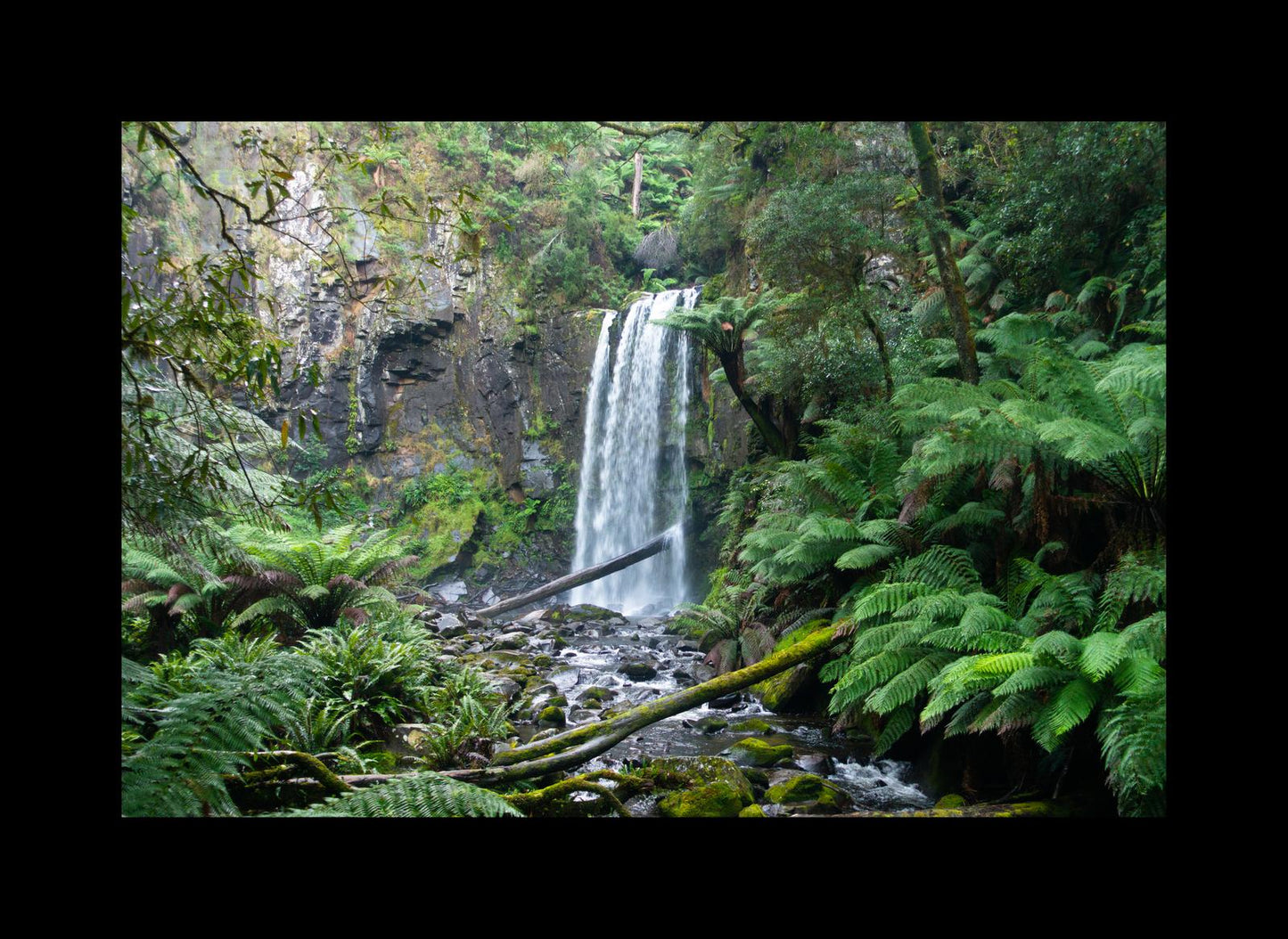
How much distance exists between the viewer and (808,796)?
123 inches

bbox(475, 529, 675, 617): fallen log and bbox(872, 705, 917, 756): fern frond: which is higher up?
bbox(872, 705, 917, 756): fern frond

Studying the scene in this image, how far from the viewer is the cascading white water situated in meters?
12.7

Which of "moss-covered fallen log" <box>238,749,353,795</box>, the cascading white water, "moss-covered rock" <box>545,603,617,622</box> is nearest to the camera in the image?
"moss-covered fallen log" <box>238,749,353,795</box>

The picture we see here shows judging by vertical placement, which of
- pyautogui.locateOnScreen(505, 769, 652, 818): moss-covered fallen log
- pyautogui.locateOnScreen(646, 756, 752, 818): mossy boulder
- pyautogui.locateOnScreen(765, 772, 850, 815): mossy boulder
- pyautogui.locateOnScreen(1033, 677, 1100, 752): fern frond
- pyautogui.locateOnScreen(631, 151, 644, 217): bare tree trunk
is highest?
pyautogui.locateOnScreen(631, 151, 644, 217): bare tree trunk

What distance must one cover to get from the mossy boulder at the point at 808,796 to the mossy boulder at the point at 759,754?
1.61ft

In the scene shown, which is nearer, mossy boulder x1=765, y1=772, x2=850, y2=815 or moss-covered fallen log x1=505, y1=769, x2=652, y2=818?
moss-covered fallen log x1=505, y1=769, x2=652, y2=818

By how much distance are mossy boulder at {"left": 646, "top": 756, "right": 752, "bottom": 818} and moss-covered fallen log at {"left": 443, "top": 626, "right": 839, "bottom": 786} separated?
250 mm

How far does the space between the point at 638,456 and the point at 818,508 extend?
8.33 m

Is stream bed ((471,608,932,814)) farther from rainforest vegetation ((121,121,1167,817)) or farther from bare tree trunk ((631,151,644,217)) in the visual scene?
bare tree trunk ((631,151,644,217))

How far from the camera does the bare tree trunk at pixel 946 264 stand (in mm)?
4664

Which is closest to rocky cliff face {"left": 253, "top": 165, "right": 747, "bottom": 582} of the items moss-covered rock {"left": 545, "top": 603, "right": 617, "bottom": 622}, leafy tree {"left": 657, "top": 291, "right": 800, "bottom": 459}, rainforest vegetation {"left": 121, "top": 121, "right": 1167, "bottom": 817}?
moss-covered rock {"left": 545, "top": 603, "right": 617, "bottom": 622}

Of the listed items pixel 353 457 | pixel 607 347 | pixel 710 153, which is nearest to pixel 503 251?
pixel 607 347
